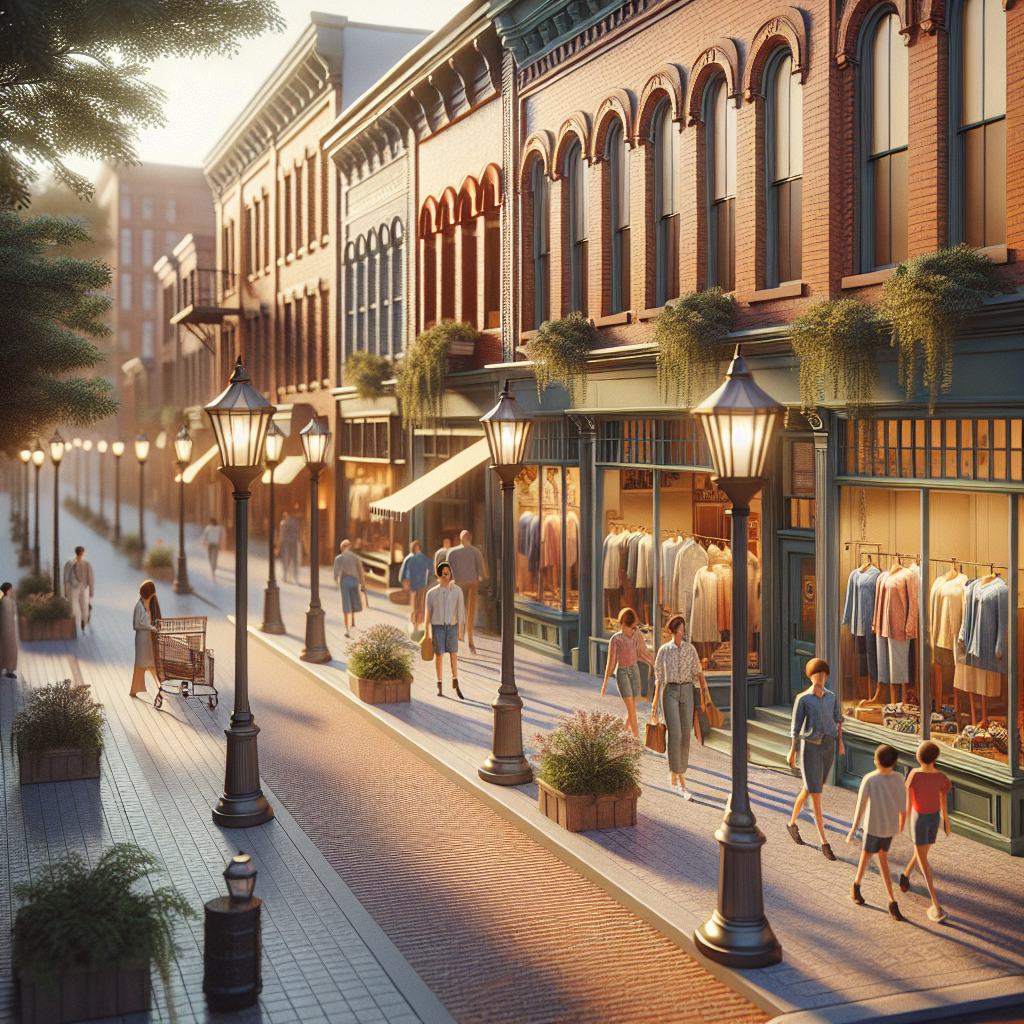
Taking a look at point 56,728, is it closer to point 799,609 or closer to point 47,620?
point 799,609

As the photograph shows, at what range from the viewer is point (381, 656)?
→ 680 inches

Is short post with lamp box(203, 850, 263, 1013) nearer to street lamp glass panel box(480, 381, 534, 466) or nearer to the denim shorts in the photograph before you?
street lamp glass panel box(480, 381, 534, 466)

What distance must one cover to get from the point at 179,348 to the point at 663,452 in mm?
47955

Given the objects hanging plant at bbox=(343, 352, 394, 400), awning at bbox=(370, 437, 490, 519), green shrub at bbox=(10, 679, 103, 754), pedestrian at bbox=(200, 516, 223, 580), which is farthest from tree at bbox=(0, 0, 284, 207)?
pedestrian at bbox=(200, 516, 223, 580)

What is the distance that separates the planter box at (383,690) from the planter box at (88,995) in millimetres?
9572

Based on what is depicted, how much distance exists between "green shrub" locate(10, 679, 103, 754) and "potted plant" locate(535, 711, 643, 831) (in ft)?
16.9

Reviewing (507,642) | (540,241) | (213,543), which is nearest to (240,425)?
(507,642)

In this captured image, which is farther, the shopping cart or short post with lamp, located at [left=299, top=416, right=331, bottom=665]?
short post with lamp, located at [left=299, top=416, right=331, bottom=665]

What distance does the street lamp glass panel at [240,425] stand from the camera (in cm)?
1176

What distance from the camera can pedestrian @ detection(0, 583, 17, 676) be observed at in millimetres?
18562

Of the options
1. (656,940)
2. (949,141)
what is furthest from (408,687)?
(949,141)

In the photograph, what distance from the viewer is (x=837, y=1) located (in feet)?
43.9

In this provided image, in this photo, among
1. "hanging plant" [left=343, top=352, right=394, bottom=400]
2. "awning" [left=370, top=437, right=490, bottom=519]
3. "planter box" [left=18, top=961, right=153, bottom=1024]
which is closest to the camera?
"planter box" [left=18, top=961, right=153, bottom=1024]

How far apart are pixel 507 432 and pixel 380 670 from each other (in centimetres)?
561
